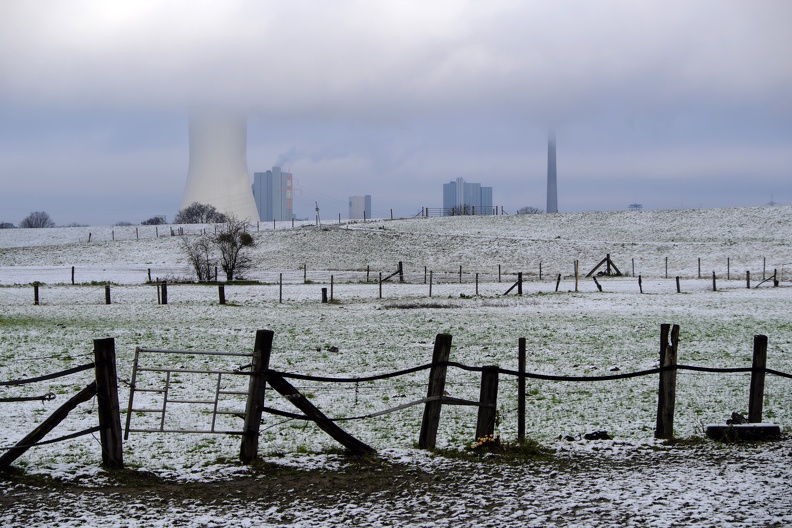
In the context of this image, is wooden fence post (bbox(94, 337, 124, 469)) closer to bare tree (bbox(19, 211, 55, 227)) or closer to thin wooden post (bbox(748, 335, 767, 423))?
thin wooden post (bbox(748, 335, 767, 423))

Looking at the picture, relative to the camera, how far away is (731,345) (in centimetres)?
2138

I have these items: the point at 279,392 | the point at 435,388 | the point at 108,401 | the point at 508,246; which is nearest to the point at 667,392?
the point at 435,388

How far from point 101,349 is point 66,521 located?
207cm

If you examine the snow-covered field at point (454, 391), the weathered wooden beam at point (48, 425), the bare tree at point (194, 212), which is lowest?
the snow-covered field at point (454, 391)

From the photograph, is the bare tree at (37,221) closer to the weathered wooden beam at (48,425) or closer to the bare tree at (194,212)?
the bare tree at (194,212)

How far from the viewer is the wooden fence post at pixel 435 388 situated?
32.5ft

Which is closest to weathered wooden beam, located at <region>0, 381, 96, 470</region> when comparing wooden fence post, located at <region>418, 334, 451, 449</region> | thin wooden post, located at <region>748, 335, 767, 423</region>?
wooden fence post, located at <region>418, 334, 451, 449</region>

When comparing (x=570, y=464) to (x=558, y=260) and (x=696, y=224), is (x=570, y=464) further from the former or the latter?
(x=696, y=224)

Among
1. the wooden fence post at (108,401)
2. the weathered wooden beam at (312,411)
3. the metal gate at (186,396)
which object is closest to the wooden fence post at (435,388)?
the weathered wooden beam at (312,411)

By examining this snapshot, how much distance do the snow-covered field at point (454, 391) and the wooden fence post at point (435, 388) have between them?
15.5 inches

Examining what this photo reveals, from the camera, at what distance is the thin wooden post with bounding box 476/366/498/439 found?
1010cm

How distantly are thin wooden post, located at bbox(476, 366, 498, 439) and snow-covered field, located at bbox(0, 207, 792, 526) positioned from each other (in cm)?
71

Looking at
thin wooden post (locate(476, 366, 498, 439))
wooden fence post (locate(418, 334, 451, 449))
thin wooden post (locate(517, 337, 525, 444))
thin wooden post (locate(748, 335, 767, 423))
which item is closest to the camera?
wooden fence post (locate(418, 334, 451, 449))

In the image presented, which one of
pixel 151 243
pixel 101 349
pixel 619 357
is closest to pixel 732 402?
pixel 619 357
